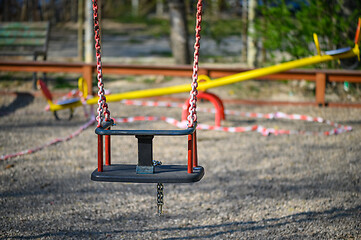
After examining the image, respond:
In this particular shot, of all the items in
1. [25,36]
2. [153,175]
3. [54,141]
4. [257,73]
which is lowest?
[54,141]

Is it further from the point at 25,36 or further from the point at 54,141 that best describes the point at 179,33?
the point at 54,141

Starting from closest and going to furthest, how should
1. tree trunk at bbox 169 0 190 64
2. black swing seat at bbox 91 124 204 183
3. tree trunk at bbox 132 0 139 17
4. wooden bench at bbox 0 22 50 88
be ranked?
black swing seat at bbox 91 124 204 183 < wooden bench at bbox 0 22 50 88 < tree trunk at bbox 169 0 190 64 < tree trunk at bbox 132 0 139 17

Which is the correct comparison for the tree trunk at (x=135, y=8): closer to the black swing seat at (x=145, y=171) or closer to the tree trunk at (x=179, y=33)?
the tree trunk at (x=179, y=33)

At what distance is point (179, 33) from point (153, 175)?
22.8 feet

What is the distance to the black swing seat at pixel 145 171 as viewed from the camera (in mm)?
2623

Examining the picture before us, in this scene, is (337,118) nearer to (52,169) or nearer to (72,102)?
(72,102)

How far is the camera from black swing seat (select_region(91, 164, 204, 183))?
264cm

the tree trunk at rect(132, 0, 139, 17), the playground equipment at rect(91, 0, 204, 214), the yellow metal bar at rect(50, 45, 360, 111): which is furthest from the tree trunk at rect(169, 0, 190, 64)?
the tree trunk at rect(132, 0, 139, 17)

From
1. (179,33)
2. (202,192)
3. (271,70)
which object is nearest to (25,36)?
(179,33)

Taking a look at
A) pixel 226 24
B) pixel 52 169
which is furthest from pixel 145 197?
pixel 226 24

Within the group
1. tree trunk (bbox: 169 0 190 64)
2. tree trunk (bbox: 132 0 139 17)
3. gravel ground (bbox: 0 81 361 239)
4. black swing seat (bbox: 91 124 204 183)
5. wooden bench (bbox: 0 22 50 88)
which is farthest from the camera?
tree trunk (bbox: 132 0 139 17)

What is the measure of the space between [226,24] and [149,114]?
4.51 m

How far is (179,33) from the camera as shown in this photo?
933 centimetres

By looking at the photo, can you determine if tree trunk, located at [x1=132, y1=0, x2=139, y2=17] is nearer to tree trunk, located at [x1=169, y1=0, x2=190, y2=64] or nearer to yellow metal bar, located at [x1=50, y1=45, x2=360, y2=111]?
tree trunk, located at [x1=169, y1=0, x2=190, y2=64]
